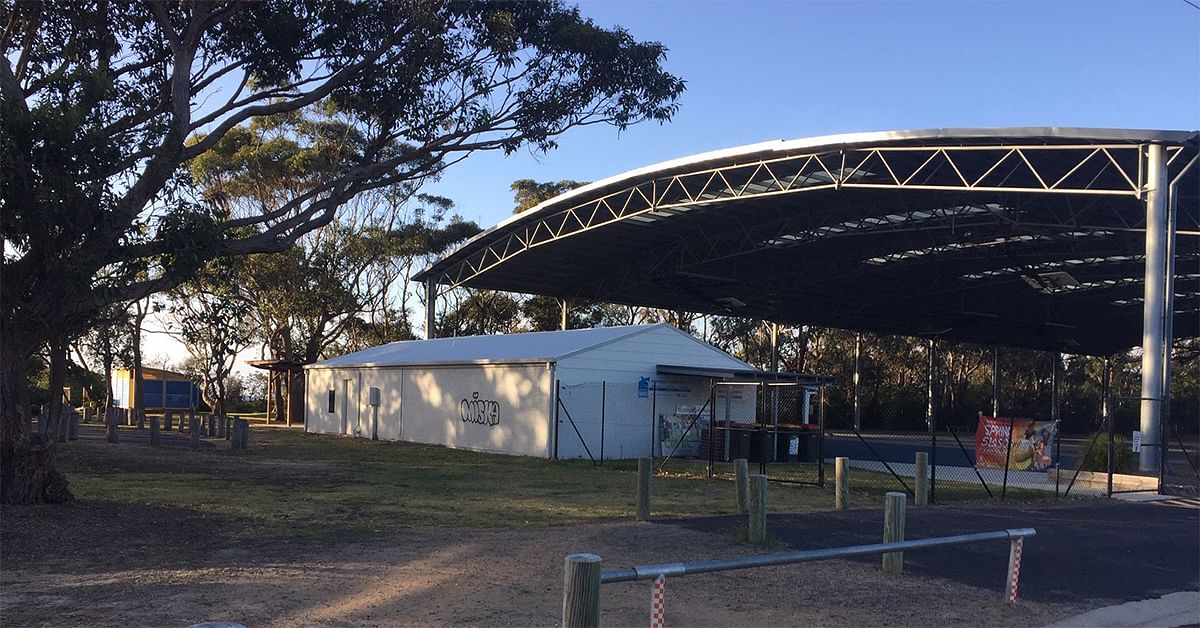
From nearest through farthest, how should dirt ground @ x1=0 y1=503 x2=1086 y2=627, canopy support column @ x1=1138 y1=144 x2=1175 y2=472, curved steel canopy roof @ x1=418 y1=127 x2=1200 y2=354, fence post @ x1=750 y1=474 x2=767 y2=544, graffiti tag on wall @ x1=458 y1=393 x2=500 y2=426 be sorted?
dirt ground @ x1=0 y1=503 x2=1086 y2=627
fence post @ x1=750 y1=474 x2=767 y2=544
canopy support column @ x1=1138 y1=144 x2=1175 y2=472
curved steel canopy roof @ x1=418 y1=127 x2=1200 y2=354
graffiti tag on wall @ x1=458 y1=393 x2=500 y2=426

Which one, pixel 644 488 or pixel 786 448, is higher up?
pixel 644 488

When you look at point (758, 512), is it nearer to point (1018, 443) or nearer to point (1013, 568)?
point (1013, 568)

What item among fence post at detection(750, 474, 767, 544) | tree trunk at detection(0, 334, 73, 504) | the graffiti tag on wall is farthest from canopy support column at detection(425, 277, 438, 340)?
fence post at detection(750, 474, 767, 544)

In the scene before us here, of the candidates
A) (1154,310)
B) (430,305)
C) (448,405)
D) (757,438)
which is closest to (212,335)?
(430,305)

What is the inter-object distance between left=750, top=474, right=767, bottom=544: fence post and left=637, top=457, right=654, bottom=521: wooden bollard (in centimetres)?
221

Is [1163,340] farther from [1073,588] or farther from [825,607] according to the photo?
[825,607]

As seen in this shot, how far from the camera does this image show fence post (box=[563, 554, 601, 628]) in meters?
5.44

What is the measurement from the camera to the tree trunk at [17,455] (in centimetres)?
1394

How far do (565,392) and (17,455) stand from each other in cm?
1592

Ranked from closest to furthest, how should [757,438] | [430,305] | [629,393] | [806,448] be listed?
[757,438] → [806,448] → [629,393] → [430,305]

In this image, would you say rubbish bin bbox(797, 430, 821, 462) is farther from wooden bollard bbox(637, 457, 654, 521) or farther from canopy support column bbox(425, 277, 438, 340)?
canopy support column bbox(425, 277, 438, 340)

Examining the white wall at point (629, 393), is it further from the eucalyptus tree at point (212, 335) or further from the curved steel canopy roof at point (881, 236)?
the eucalyptus tree at point (212, 335)

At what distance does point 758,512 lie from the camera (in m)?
12.4

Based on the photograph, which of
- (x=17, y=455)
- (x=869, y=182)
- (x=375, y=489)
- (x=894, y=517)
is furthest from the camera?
(x=869, y=182)
